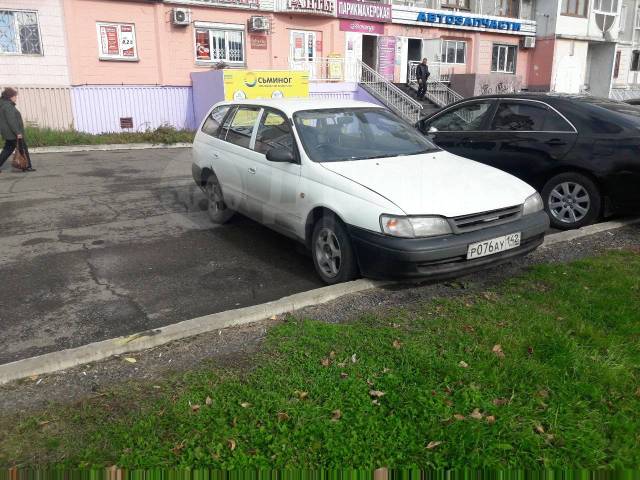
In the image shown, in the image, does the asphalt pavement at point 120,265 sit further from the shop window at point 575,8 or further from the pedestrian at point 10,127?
the shop window at point 575,8

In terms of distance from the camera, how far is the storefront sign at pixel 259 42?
68.5 feet

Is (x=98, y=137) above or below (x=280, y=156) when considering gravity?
below

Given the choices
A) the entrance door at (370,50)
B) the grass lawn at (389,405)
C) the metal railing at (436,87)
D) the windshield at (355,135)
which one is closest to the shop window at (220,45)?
the entrance door at (370,50)

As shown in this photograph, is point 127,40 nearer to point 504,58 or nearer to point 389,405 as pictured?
point 389,405

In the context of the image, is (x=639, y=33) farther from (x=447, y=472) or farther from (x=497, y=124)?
(x=447, y=472)

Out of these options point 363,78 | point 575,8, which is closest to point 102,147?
point 363,78

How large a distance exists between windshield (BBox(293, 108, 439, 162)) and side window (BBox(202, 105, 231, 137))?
1.72m

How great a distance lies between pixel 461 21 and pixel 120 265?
25.0m

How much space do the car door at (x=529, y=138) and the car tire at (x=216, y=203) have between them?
3.52m

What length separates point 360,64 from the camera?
926 inches

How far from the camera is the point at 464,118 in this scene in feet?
25.5

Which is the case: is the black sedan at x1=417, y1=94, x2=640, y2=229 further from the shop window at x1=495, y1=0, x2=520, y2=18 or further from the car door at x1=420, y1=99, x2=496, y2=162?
the shop window at x1=495, y1=0, x2=520, y2=18

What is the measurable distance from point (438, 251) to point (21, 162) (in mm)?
10200

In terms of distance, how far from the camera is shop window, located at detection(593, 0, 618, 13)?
31991 millimetres
